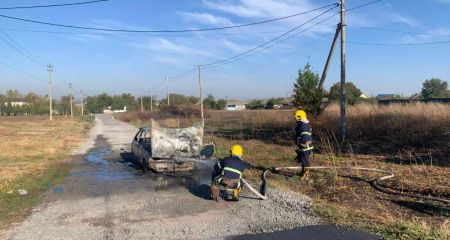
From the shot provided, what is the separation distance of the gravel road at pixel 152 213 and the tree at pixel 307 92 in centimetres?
1093

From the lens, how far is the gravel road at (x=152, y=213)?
22.1 ft

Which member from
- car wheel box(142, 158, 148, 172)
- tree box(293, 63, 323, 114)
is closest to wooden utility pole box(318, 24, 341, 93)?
tree box(293, 63, 323, 114)

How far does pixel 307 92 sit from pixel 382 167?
9.53 m

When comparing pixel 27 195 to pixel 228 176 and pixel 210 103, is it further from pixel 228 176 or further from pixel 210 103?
pixel 210 103

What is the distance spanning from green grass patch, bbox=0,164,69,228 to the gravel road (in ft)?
0.97

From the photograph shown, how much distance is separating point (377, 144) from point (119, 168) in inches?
420

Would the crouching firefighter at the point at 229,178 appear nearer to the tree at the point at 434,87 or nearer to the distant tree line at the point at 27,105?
the tree at the point at 434,87

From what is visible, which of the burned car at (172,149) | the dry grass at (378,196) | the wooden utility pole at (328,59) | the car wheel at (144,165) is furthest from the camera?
the wooden utility pole at (328,59)

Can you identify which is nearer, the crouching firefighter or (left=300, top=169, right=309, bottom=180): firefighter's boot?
the crouching firefighter

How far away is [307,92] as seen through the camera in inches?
849

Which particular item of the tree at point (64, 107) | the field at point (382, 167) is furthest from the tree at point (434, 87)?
the tree at point (64, 107)

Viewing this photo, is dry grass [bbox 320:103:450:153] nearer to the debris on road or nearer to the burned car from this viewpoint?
the burned car

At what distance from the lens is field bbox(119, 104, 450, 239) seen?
6.99 meters

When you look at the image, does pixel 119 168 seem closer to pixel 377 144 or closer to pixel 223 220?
pixel 223 220
